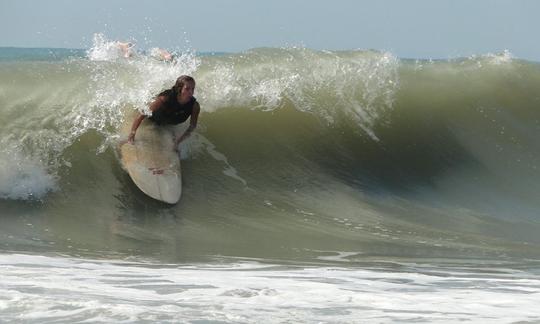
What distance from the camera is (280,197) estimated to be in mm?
10234

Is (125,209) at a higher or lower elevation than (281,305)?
higher

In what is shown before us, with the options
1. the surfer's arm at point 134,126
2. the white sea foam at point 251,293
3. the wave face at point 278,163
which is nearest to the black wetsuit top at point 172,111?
the surfer's arm at point 134,126

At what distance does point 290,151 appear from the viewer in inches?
448

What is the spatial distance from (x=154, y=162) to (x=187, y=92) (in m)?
0.76

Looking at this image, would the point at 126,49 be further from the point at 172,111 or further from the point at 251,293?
the point at 251,293

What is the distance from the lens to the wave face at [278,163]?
8711 mm

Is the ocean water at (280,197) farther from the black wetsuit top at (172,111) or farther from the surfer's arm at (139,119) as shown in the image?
the black wetsuit top at (172,111)

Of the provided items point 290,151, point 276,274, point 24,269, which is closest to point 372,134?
point 290,151

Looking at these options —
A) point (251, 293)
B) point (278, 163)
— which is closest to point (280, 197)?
point (278, 163)

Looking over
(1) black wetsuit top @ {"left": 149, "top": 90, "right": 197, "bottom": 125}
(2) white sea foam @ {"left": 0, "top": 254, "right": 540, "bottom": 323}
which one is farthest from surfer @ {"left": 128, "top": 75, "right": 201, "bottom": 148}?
(2) white sea foam @ {"left": 0, "top": 254, "right": 540, "bottom": 323}

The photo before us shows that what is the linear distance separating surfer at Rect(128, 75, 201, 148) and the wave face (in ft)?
1.53

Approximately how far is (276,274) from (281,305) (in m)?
1.38

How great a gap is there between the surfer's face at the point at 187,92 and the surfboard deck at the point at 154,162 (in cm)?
46

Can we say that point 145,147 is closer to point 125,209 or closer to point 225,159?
point 125,209
